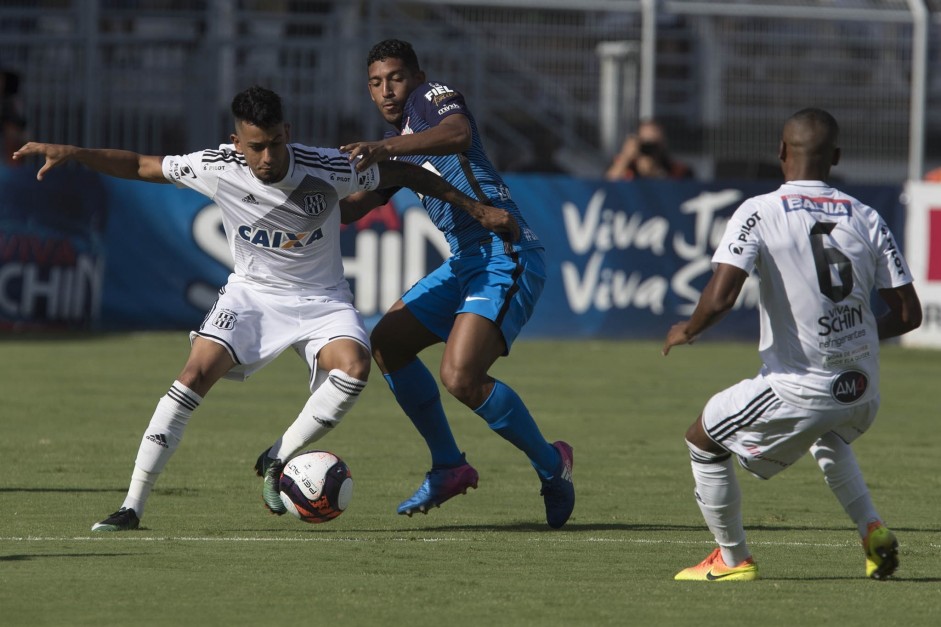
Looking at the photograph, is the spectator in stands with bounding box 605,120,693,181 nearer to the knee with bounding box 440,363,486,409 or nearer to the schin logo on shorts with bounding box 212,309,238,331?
the knee with bounding box 440,363,486,409

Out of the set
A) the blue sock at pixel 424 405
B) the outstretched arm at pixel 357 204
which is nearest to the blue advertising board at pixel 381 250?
the outstretched arm at pixel 357 204

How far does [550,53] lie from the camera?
19781 millimetres

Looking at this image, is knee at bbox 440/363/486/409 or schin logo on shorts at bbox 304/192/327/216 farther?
schin logo on shorts at bbox 304/192/327/216

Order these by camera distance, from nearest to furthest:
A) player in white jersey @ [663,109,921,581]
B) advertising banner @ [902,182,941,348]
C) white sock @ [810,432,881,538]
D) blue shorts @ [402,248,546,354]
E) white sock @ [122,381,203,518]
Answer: player in white jersey @ [663,109,921,581]
white sock @ [810,432,881,538]
white sock @ [122,381,203,518]
blue shorts @ [402,248,546,354]
advertising banner @ [902,182,941,348]

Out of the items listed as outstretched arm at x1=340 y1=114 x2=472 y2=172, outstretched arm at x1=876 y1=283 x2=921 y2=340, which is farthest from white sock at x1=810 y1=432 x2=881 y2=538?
outstretched arm at x1=340 y1=114 x2=472 y2=172

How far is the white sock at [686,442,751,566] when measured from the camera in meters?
6.04

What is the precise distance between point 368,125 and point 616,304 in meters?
4.29

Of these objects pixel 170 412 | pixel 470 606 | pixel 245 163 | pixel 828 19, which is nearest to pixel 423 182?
pixel 245 163

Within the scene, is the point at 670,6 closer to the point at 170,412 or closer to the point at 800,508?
the point at 800,508

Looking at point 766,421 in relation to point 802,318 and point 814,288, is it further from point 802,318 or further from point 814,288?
point 814,288

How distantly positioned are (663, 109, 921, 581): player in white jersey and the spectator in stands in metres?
12.2

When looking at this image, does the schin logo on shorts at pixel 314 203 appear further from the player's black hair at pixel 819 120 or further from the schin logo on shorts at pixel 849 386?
the schin logo on shorts at pixel 849 386

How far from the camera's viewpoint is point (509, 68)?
20312mm

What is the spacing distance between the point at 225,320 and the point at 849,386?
9.45ft
